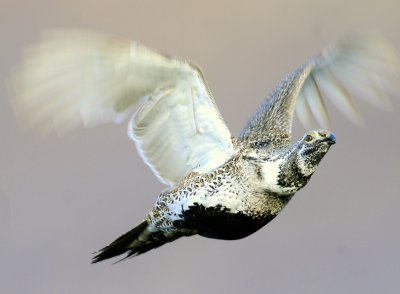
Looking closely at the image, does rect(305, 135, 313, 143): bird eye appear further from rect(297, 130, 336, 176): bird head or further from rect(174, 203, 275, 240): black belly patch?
rect(174, 203, 275, 240): black belly patch

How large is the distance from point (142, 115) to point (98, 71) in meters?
0.78

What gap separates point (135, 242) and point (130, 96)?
1595 millimetres

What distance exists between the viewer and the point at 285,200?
482 inches

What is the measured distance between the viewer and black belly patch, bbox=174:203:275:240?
1221cm

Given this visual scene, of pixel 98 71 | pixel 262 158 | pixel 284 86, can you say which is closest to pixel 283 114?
pixel 284 86

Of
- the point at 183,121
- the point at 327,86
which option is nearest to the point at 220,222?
the point at 183,121

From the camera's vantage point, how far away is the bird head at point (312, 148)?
1175 cm

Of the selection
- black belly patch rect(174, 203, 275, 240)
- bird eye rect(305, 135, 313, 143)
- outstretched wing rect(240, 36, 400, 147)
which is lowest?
black belly patch rect(174, 203, 275, 240)

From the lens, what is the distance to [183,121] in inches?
499

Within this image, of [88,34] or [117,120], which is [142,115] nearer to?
[117,120]

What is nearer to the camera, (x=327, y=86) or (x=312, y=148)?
(x=312, y=148)

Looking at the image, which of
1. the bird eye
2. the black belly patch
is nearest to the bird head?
the bird eye

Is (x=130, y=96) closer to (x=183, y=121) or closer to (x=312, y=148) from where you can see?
(x=183, y=121)

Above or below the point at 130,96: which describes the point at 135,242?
below
